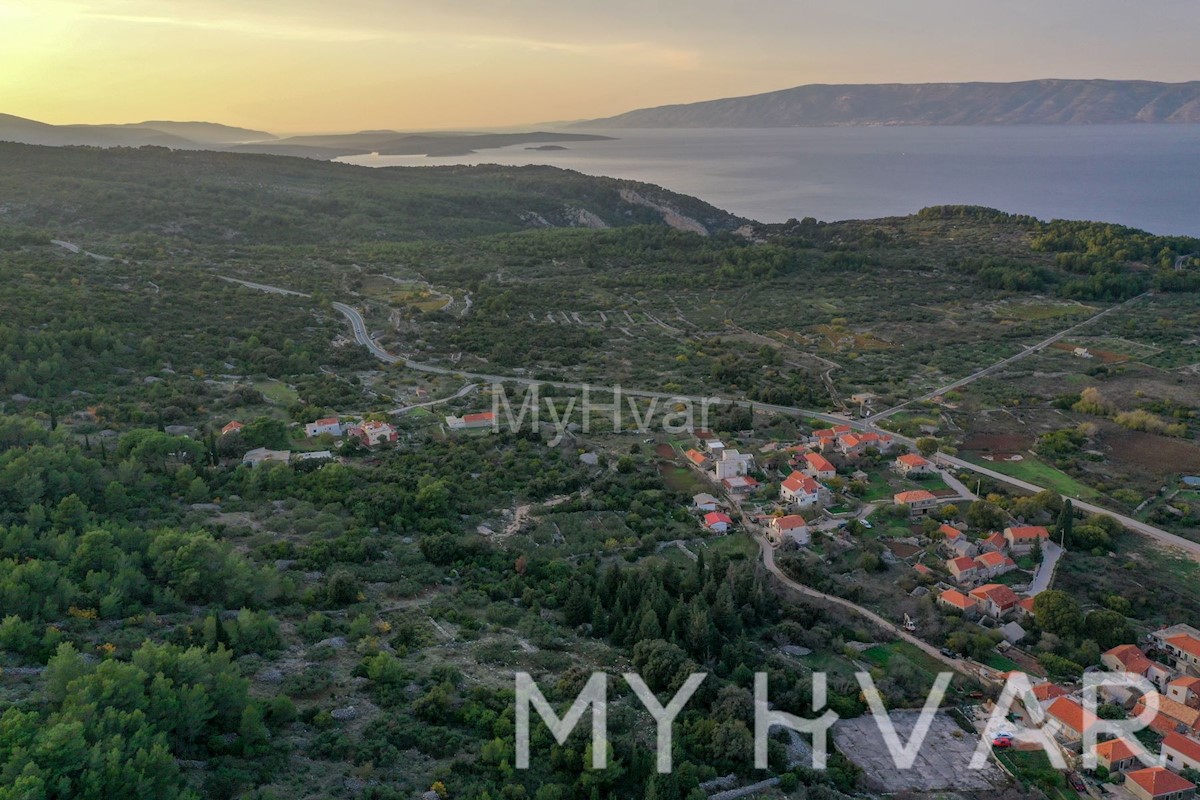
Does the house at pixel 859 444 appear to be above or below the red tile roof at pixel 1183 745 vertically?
above

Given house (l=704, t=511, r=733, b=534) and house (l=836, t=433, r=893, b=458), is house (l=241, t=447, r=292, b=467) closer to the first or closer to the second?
house (l=704, t=511, r=733, b=534)

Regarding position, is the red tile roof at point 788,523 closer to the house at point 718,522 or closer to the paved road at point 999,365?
the house at point 718,522

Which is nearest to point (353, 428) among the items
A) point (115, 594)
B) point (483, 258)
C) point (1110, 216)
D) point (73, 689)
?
point (115, 594)

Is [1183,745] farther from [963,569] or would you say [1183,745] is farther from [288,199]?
[288,199]

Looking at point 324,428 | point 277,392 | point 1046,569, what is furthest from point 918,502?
point 277,392

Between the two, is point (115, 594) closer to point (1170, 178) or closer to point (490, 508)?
point (490, 508)

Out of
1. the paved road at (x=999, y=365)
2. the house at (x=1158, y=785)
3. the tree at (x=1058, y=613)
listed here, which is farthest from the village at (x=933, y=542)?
the paved road at (x=999, y=365)

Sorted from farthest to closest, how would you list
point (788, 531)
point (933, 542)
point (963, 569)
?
point (933, 542) → point (788, 531) → point (963, 569)
